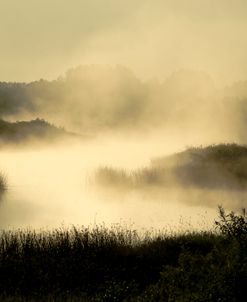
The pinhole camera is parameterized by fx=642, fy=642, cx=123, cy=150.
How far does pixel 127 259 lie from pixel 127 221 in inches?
875

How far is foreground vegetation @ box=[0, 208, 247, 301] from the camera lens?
13312mm

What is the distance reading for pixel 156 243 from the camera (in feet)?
→ 95.8

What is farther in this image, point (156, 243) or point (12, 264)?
point (156, 243)

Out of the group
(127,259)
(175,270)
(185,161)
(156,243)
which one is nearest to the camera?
(175,270)

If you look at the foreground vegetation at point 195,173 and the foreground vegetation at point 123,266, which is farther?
the foreground vegetation at point 195,173

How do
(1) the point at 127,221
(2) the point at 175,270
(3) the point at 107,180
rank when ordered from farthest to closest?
(3) the point at 107,180
(1) the point at 127,221
(2) the point at 175,270

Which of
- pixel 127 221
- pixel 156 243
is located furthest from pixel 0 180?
pixel 156 243

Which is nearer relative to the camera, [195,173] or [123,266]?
[123,266]

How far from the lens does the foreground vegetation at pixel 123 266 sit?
1331cm

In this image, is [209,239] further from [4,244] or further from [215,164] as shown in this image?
[215,164]

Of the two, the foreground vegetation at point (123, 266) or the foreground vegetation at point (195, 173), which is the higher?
the foreground vegetation at point (195, 173)

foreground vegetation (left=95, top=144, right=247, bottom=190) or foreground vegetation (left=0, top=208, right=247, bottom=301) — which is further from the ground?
foreground vegetation (left=95, top=144, right=247, bottom=190)

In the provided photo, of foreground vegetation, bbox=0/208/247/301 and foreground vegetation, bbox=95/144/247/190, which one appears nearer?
foreground vegetation, bbox=0/208/247/301

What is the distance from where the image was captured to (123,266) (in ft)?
86.4
